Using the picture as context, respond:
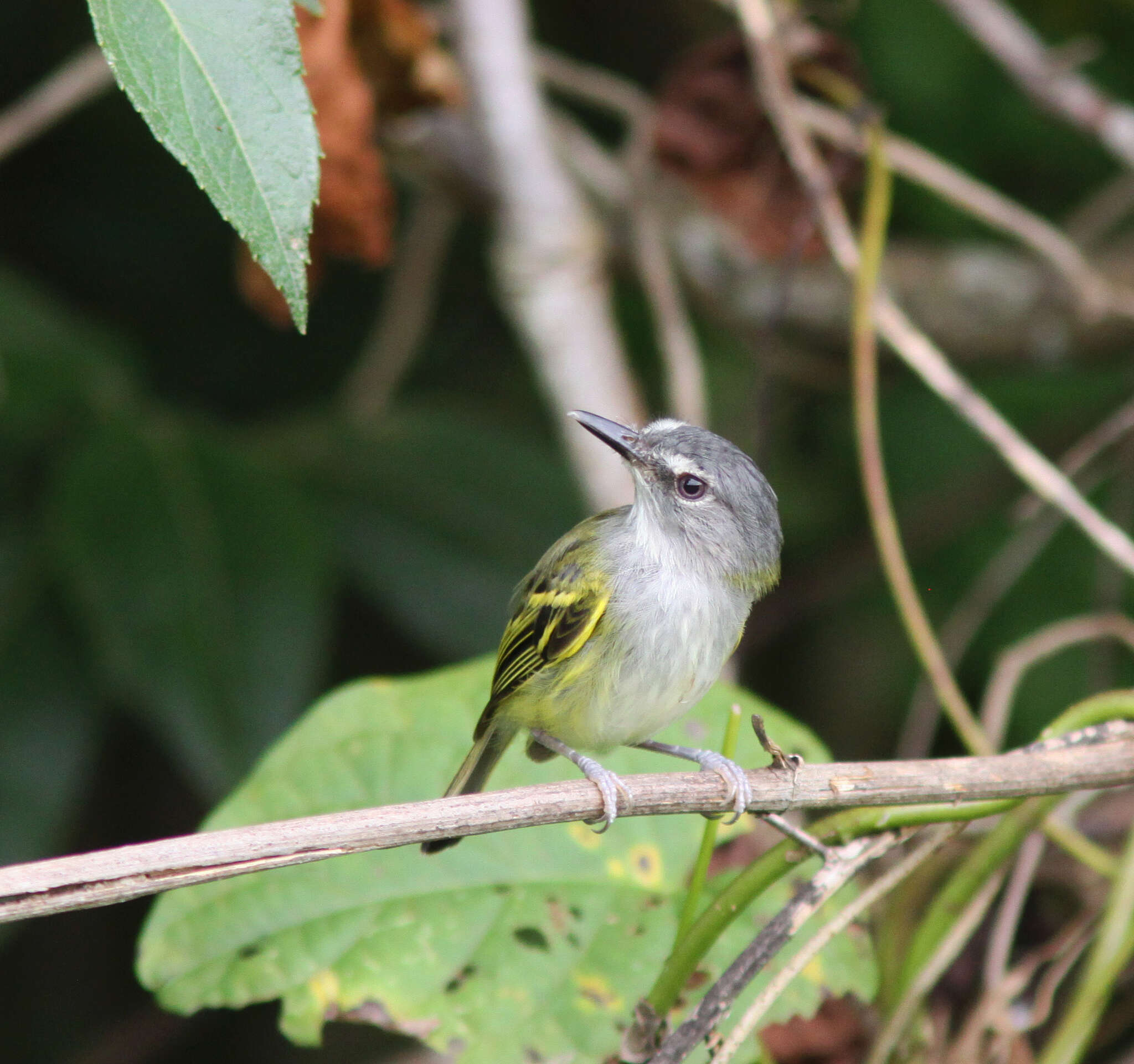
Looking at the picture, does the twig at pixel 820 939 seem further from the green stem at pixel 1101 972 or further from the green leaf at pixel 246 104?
the green leaf at pixel 246 104

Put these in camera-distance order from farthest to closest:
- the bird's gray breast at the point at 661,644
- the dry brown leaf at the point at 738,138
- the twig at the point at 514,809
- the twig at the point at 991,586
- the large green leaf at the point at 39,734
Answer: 1. the dry brown leaf at the point at 738,138
2. the large green leaf at the point at 39,734
3. the twig at the point at 991,586
4. the bird's gray breast at the point at 661,644
5. the twig at the point at 514,809

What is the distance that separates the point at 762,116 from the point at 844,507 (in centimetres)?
170

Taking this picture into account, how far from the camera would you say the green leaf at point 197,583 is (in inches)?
131

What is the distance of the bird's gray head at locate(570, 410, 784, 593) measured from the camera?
2.57 meters

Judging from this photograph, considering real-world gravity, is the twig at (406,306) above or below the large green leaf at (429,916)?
above

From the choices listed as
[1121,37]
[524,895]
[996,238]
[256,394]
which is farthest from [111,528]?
[1121,37]

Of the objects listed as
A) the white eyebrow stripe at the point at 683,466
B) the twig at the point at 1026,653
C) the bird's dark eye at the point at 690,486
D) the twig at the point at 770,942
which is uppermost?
the white eyebrow stripe at the point at 683,466

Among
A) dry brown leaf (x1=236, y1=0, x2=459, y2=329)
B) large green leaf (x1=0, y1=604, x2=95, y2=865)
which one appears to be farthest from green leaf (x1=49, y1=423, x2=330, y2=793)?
dry brown leaf (x1=236, y1=0, x2=459, y2=329)

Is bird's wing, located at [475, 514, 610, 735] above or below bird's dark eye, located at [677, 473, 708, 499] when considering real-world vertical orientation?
below

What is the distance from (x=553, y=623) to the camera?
2.58m

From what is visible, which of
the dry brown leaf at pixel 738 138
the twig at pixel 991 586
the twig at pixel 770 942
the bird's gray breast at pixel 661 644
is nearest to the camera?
the twig at pixel 770 942


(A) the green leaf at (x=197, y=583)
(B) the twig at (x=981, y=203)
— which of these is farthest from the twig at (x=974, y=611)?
(A) the green leaf at (x=197, y=583)

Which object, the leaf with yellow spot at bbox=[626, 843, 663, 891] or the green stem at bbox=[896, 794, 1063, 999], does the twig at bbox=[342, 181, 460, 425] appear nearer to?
the leaf with yellow spot at bbox=[626, 843, 663, 891]

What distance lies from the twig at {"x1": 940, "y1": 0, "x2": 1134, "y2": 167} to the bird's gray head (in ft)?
5.57
